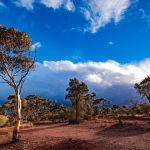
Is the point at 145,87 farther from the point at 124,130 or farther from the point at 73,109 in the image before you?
the point at 124,130

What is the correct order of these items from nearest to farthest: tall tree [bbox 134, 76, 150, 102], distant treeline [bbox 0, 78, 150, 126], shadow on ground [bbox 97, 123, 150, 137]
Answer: shadow on ground [bbox 97, 123, 150, 137]
distant treeline [bbox 0, 78, 150, 126]
tall tree [bbox 134, 76, 150, 102]

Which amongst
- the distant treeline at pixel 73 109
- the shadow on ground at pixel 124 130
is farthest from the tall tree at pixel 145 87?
the shadow on ground at pixel 124 130

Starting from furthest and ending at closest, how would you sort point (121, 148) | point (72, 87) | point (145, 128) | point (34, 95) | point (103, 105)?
point (34, 95) < point (103, 105) < point (72, 87) < point (145, 128) < point (121, 148)

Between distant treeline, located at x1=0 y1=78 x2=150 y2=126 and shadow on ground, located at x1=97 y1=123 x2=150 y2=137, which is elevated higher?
distant treeline, located at x1=0 y1=78 x2=150 y2=126

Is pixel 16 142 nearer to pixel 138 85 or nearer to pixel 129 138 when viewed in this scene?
pixel 129 138

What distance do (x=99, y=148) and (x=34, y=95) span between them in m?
72.4

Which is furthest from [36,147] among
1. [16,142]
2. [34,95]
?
[34,95]

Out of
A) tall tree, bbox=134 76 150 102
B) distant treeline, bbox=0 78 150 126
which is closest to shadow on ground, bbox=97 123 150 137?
distant treeline, bbox=0 78 150 126

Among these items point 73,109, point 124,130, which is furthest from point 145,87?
point 124,130

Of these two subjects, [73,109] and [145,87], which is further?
[145,87]

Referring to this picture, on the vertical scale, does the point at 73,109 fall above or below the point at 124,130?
above

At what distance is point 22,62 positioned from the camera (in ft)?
102

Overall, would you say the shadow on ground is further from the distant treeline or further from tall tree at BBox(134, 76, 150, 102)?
tall tree at BBox(134, 76, 150, 102)

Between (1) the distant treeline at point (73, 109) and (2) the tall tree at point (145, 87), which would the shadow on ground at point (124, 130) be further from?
(2) the tall tree at point (145, 87)
